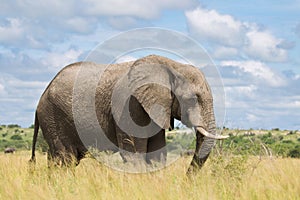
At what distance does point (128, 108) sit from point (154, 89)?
562 millimetres

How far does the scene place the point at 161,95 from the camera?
9453mm

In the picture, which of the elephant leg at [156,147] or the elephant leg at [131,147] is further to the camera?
the elephant leg at [156,147]

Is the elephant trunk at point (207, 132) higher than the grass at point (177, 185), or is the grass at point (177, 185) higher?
the elephant trunk at point (207, 132)

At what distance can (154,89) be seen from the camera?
9.52m

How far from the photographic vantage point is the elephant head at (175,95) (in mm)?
9094

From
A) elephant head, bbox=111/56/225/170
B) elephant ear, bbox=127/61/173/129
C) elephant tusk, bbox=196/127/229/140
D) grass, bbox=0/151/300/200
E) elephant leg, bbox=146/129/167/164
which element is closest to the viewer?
grass, bbox=0/151/300/200

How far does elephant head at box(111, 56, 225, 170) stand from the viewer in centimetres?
909

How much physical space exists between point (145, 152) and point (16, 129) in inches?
2424

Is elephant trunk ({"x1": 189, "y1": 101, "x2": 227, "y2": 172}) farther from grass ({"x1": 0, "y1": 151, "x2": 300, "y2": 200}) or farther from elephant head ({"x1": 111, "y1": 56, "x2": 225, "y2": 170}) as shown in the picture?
grass ({"x1": 0, "y1": 151, "x2": 300, "y2": 200})

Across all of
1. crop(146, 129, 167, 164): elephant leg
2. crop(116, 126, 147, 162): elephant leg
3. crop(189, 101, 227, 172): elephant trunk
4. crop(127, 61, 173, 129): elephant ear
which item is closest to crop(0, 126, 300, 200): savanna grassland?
crop(189, 101, 227, 172): elephant trunk

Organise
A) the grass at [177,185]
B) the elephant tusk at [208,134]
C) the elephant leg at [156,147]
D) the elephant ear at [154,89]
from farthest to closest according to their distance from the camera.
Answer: the elephant leg at [156,147]
the elephant ear at [154,89]
the elephant tusk at [208,134]
the grass at [177,185]

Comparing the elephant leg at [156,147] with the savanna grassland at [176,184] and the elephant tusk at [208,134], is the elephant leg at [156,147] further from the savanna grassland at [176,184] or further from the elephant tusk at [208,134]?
the elephant tusk at [208,134]

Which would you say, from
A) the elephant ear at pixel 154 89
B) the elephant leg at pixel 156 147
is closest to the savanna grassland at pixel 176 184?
the elephant leg at pixel 156 147

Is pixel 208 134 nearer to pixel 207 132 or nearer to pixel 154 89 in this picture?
pixel 207 132
